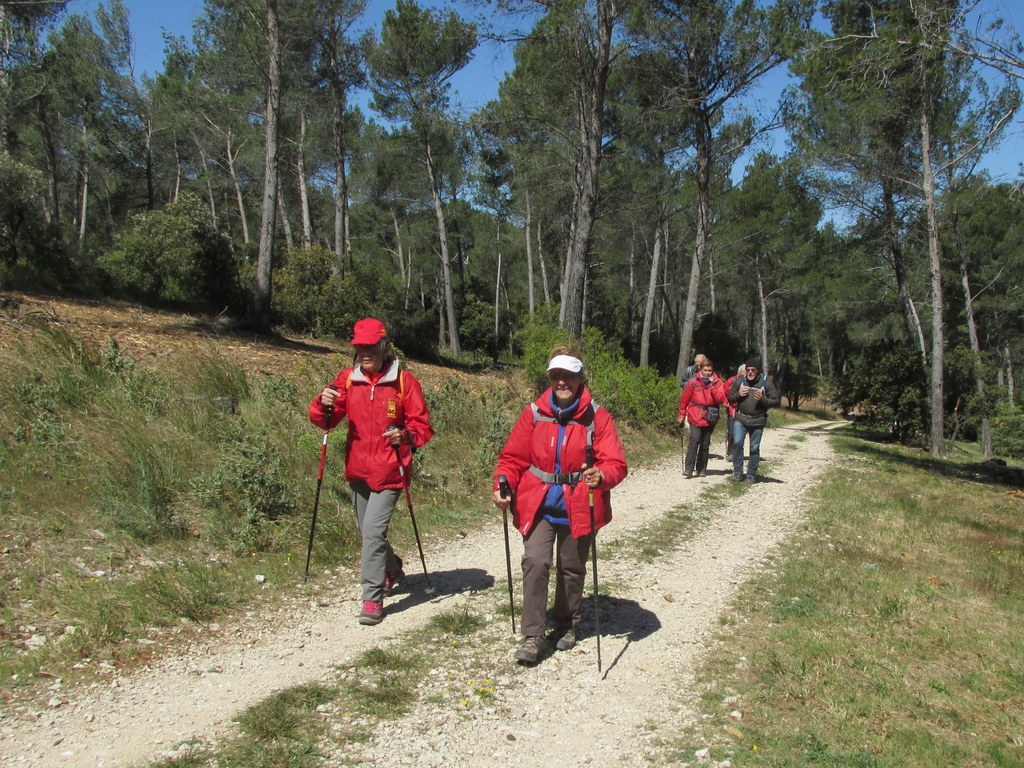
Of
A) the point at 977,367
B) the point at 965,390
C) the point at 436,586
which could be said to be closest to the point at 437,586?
the point at 436,586

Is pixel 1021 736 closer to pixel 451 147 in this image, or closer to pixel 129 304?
pixel 129 304

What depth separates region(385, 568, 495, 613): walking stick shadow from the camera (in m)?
5.42

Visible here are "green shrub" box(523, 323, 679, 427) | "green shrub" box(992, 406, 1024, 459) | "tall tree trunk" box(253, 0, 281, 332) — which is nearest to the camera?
"tall tree trunk" box(253, 0, 281, 332)

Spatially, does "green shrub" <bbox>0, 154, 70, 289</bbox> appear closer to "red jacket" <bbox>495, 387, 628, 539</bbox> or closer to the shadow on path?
the shadow on path

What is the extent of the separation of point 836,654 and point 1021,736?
3.37 feet

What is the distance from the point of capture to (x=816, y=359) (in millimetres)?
80938

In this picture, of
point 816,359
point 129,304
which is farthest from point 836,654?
point 816,359

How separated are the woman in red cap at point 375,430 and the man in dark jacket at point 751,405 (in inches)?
280

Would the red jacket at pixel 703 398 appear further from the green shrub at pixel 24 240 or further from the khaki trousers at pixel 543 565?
the green shrub at pixel 24 240

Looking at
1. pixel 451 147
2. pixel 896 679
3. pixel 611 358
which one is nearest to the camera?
pixel 896 679

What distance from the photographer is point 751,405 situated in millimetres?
10781

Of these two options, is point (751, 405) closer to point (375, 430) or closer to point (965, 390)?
point (375, 430)

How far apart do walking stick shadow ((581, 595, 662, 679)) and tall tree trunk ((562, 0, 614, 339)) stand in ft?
32.8

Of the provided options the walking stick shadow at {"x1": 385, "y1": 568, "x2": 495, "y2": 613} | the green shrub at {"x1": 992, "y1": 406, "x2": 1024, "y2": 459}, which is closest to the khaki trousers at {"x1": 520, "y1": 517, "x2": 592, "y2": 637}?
the walking stick shadow at {"x1": 385, "y1": 568, "x2": 495, "y2": 613}
